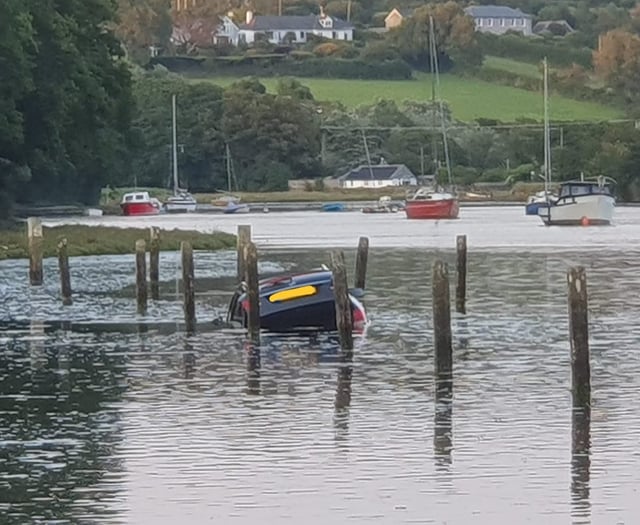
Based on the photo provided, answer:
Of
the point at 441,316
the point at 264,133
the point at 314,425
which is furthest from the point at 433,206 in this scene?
the point at 314,425

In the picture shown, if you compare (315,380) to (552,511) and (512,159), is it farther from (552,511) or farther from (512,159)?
(512,159)

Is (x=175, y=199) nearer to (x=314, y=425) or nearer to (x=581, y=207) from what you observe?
(x=581, y=207)

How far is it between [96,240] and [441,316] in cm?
4305

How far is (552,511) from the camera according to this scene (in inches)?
761

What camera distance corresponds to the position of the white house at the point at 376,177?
176750 mm

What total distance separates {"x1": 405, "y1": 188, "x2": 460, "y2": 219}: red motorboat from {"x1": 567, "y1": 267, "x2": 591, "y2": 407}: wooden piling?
312ft

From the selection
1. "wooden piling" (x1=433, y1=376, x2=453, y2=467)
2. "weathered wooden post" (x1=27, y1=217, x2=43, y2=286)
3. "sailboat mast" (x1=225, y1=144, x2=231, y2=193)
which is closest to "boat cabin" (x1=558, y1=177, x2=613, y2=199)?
"weathered wooden post" (x1=27, y1=217, x2=43, y2=286)

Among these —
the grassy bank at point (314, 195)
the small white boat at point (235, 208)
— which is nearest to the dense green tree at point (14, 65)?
the small white boat at point (235, 208)

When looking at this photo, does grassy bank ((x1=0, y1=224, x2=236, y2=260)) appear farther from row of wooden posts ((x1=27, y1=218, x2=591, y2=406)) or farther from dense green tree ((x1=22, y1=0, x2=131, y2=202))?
row of wooden posts ((x1=27, y1=218, x2=591, y2=406))

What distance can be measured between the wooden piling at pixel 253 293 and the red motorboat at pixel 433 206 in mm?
85364

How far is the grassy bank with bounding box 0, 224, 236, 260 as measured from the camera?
65.7 m

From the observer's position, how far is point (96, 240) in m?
70.8

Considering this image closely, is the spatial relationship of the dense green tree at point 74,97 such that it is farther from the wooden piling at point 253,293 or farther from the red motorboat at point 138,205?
the red motorboat at point 138,205

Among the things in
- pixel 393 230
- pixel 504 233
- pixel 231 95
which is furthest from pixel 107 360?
pixel 231 95
